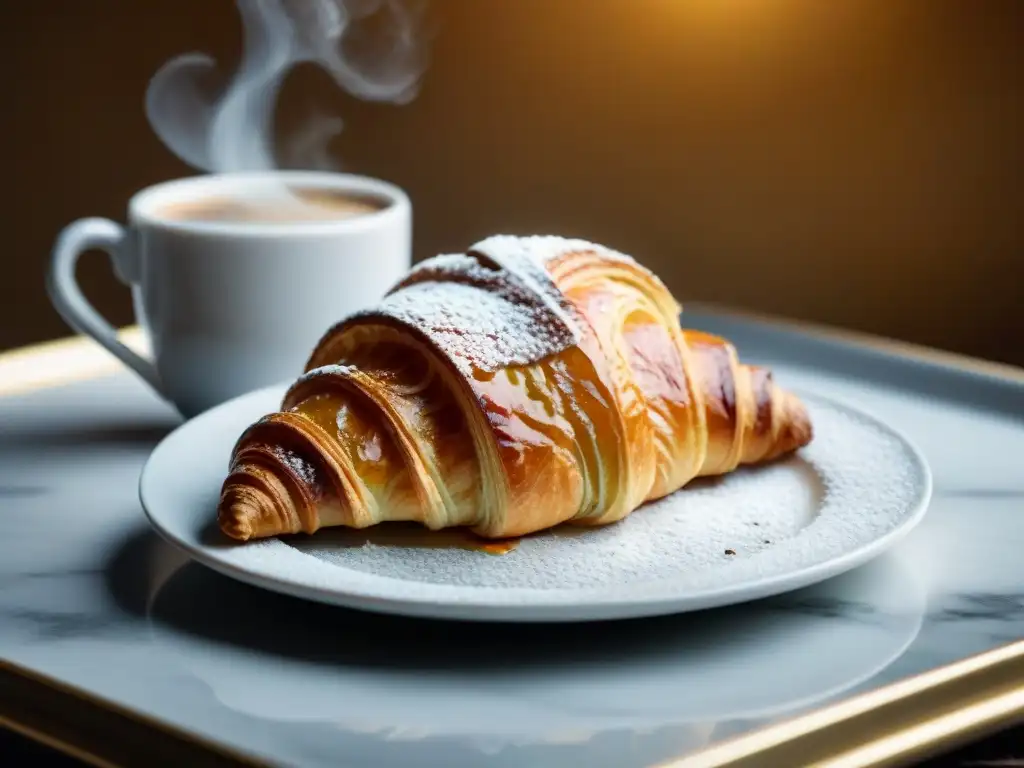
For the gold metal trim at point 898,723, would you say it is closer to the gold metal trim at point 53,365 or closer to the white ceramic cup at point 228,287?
the white ceramic cup at point 228,287

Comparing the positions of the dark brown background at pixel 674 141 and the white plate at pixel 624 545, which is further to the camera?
the dark brown background at pixel 674 141

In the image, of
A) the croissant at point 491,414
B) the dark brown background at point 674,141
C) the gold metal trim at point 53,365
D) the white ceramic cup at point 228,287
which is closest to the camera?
the croissant at point 491,414

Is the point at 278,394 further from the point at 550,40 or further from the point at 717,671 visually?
the point at 550,40

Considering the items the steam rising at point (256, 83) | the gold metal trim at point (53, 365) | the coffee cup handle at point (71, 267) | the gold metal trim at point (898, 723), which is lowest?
the gold metal trim at point (53, 365)

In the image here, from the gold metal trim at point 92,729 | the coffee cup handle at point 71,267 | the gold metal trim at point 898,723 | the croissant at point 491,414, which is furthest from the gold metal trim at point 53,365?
the gold metal trim at point 898,723

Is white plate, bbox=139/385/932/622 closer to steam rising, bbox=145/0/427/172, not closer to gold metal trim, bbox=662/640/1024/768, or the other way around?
gold metal trim, bbox=662/640/1024/768

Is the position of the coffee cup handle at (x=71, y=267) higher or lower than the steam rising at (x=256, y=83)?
lower

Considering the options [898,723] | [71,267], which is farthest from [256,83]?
[898,723]
